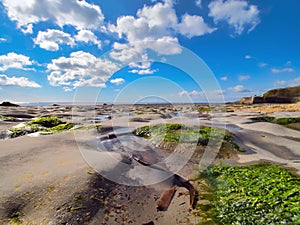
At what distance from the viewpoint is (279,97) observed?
70938 mm

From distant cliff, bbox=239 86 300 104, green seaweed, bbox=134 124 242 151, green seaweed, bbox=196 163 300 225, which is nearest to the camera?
green seaweed, bbox=196 163 300 225

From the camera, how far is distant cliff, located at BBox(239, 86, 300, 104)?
6862cm

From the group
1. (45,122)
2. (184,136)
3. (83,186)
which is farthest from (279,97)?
(83,186)

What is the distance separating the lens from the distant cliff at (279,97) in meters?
68.6

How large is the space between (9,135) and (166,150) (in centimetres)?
938

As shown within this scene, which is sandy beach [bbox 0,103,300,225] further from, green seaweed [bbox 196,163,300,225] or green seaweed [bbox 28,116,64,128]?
green seaweed [bbox 28,116,64,128]

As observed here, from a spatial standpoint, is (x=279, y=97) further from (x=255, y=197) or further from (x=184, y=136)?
(x=255, y=197)

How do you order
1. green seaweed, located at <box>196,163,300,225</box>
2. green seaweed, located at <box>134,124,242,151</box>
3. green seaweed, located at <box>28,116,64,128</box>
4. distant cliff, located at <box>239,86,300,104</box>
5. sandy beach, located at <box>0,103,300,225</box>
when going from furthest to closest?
distant cliff, located at <box>239,86,300,104</box> → green seaweed, located at <box>28,116,64,128</box> → green seaweed, located at <box>134,124,242,151</box> → sandy beach, located at <box>0,103,300,225</box> → green seaweed, located at <box>196,163,300,225</box>

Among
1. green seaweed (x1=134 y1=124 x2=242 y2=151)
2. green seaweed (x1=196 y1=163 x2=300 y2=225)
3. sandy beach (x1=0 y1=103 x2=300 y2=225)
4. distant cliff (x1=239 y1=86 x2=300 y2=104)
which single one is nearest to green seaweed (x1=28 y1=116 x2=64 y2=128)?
sandy beach (x1=0 y1=103 x2=300 y2=225)

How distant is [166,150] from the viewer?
31.5ft

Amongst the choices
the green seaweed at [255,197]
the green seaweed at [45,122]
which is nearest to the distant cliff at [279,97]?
the green seaweed at [45,122]

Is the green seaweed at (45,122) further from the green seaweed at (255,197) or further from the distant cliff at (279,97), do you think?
the distant cliff at (279,97)

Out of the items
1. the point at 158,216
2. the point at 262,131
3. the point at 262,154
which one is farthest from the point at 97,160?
the point at 262,131

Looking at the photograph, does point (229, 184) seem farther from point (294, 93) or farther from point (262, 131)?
point (294, 93)
